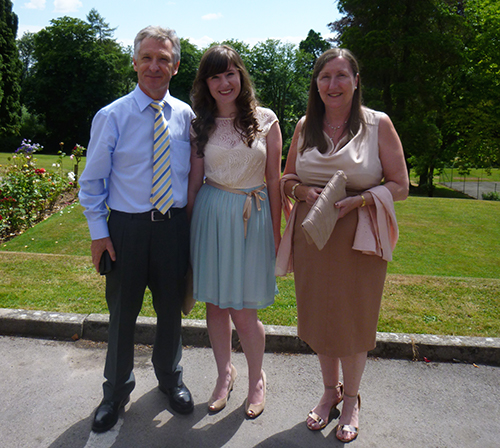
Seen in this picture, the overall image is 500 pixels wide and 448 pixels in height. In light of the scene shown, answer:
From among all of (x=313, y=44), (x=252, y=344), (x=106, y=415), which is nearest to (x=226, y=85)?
(x=252, y=344)

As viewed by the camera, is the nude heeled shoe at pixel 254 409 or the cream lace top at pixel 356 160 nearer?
the cream lace top at pixel 356 160

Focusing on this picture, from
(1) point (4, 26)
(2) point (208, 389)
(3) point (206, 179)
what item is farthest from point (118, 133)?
(1) point (4, 26)

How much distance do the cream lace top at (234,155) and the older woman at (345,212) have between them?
0.22 meters

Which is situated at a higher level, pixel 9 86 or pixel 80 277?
pixel 9 86

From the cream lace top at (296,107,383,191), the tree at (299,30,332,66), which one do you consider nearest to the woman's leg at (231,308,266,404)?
the cream lace top at (296,107,383,191)

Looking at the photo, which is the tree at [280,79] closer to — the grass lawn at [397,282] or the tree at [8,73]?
the tree at [8,73]

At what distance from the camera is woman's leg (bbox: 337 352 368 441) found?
2.76 m

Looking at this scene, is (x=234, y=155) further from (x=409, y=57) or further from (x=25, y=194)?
(x=409, y=57)

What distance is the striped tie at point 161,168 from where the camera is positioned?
8.72 feet

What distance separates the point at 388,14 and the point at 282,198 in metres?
22.8

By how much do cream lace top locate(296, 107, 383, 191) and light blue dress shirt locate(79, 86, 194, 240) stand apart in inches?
34.0

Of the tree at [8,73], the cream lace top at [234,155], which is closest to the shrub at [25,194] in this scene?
the cream lace top at [234,155]

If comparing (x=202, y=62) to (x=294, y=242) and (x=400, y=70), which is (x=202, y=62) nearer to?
(x=294, y=242)

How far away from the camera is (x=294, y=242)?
2.79 metres
